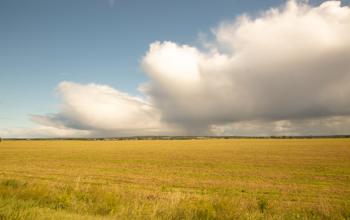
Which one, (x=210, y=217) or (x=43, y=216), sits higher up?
(x=43, y=216)

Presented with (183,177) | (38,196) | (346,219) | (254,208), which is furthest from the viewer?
(183,177)

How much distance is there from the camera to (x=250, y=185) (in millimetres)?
21203

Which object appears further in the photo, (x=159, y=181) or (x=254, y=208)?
(x=159, y=181)

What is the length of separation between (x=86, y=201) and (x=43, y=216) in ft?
13.2

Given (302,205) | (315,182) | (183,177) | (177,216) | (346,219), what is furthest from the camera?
(183,177)

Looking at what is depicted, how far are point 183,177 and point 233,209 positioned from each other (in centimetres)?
1590

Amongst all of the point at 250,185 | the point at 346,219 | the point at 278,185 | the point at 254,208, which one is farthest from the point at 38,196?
the point at 278,185

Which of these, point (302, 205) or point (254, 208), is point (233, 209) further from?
point (302, 205)

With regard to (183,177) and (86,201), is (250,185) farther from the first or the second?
(86,201)

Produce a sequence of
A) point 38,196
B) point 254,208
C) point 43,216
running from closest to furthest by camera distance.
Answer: point 43,216, point 38,196, point 254,208

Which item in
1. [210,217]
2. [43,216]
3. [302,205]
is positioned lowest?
[302,205]

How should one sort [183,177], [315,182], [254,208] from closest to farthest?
[254,208]
[315,182]
[183,177]

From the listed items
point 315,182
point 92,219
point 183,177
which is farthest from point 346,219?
point 183,177

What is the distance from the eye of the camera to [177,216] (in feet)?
27.7
